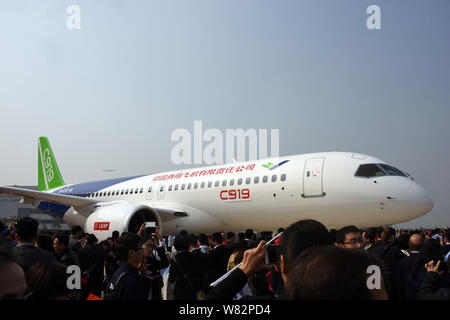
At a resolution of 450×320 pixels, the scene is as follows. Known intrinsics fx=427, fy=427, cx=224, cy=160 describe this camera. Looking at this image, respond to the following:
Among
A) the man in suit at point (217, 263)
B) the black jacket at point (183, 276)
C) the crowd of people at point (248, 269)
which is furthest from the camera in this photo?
the man in suit at point (217, 263)

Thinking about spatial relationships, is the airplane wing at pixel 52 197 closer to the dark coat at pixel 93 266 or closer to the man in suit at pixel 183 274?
the dark coat at pixel 93 266

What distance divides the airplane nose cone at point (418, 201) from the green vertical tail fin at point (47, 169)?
19.3 metres

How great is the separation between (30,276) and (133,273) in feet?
4.56

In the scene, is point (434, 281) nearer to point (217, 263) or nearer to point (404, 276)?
point (404, 276)

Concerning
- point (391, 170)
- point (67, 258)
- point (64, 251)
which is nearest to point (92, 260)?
point (64, 251)

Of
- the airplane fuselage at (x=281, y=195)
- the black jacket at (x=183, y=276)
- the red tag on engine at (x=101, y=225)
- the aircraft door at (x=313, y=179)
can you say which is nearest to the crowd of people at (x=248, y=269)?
the black jacket at (x=183, y=276)

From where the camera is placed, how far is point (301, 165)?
41.8 feet

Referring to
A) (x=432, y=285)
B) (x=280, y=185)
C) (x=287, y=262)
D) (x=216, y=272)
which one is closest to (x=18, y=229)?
(x=216, y=272)

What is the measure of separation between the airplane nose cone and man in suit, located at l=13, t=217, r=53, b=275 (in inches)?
369

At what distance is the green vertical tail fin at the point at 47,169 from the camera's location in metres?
24.5

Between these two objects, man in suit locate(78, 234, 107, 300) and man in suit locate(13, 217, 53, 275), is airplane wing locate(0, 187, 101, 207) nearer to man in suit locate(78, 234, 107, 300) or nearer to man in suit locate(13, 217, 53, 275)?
man in suit locate(78, 234, 107, 300)

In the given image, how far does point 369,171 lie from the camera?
11758 mm

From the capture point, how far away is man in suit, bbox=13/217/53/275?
3883 millimetres
